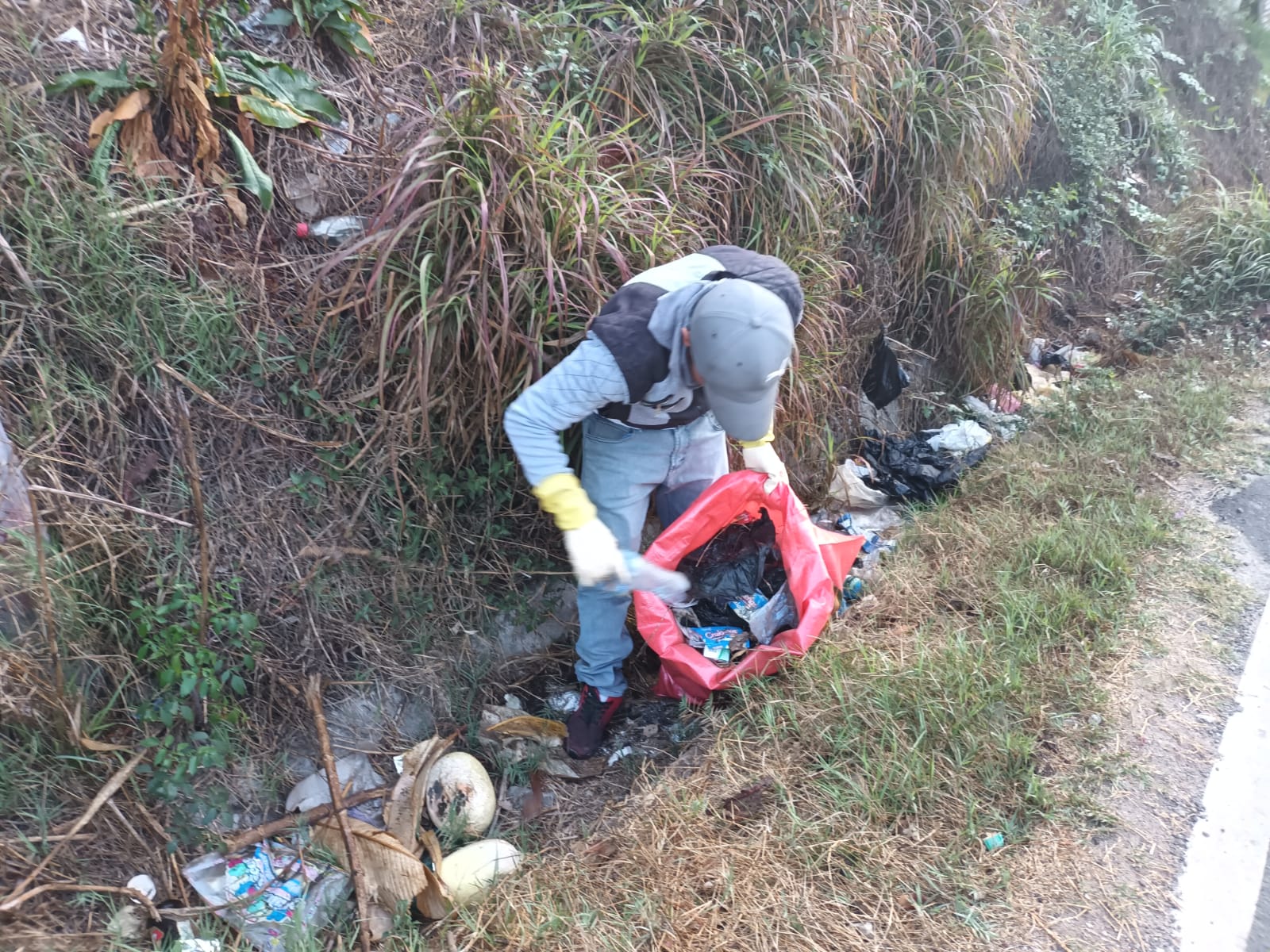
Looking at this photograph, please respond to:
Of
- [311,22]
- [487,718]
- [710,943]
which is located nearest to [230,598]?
[487,718]

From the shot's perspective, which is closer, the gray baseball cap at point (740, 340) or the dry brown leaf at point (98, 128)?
the gray baseball cap at point (740, 340)

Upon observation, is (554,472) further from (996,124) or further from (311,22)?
(996,124)

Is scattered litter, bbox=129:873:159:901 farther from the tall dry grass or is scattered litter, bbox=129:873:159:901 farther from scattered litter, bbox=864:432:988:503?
scattered litter, bbox=864:432:988:503

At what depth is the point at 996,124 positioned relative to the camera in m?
4.03

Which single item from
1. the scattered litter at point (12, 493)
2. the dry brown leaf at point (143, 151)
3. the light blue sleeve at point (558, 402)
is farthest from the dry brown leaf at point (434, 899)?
the dry brown leaf at point (143, 151)

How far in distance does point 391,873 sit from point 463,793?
33cm

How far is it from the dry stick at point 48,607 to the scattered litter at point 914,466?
10.2 ft

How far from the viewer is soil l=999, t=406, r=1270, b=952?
6.30ft

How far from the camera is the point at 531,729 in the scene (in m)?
2.71

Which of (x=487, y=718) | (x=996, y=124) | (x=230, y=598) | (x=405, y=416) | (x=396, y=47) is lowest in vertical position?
(x=487, y=718)

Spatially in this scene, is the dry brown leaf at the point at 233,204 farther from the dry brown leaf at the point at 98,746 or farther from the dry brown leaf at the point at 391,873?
the dry brown leaf at the point at 391,873

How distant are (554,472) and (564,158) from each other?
117 cm

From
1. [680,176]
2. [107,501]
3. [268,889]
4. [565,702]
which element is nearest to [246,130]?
[107,501]

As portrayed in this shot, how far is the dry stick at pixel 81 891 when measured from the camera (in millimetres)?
1870
